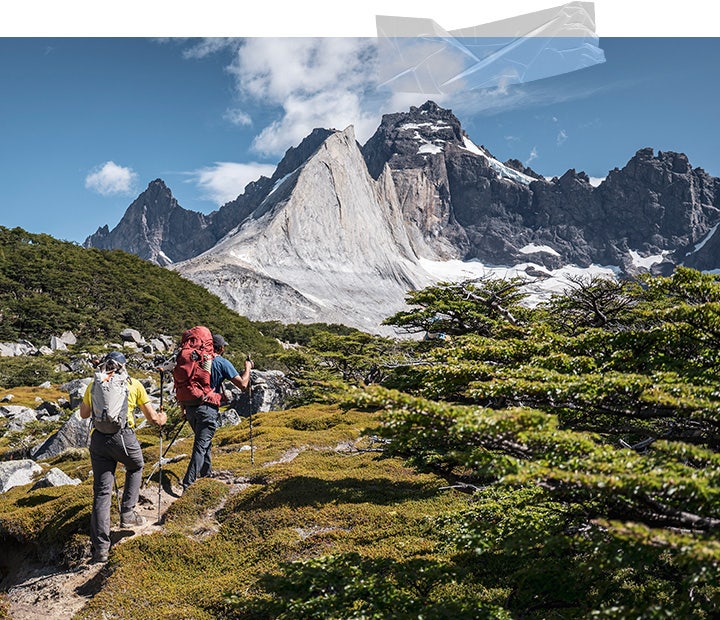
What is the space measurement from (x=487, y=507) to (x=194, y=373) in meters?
5.69

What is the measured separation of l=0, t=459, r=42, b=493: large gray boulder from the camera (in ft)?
46.2

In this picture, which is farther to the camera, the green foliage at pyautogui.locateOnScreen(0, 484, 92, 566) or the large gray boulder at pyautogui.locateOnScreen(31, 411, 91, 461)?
the large gray boulder at pyautogui.locateOnScreen(31, 411, 91, 461)

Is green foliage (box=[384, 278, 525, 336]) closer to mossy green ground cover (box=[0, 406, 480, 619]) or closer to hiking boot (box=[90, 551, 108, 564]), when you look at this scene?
mossy green ground cover (box=[0, 406, 480, 619])

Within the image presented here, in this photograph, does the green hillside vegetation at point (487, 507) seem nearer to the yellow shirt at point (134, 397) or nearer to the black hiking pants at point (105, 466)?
the black hiking pants at point (105, 466)

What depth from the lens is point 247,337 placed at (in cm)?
5769

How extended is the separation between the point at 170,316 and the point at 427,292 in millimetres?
48508

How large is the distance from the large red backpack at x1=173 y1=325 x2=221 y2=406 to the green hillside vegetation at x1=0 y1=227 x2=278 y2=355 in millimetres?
41472

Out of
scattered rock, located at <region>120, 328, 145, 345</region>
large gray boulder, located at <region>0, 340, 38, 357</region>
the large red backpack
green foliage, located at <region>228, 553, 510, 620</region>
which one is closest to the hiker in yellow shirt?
the large red backpack

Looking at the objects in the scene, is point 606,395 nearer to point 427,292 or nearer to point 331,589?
point 331,589

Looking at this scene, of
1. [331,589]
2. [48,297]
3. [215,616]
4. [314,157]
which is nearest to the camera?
[331,589]

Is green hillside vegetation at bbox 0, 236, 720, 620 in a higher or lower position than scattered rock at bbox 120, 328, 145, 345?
lower

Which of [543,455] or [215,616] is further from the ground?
[543,455]

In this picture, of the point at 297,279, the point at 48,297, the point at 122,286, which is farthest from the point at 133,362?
the point at 297,279

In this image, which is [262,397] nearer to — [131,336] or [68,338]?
[131,336]
